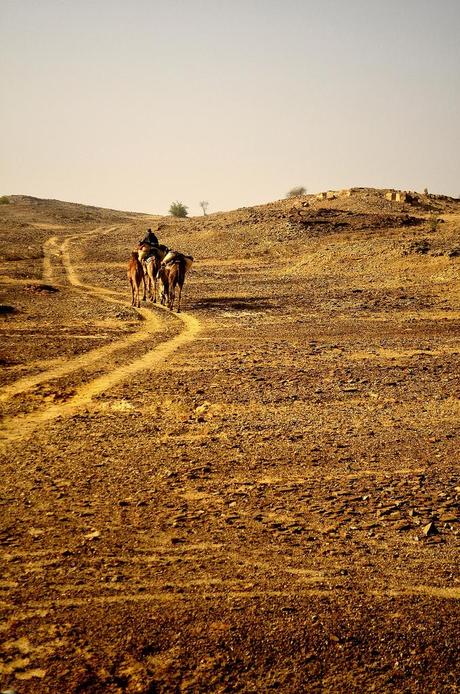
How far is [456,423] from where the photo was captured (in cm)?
845

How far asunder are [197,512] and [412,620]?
2.32m

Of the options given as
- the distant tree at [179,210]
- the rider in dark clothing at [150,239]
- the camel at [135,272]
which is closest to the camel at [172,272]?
the camel at [135,272]

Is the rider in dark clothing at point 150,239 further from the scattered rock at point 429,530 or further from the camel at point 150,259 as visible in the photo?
the scattered rock at point 429,530

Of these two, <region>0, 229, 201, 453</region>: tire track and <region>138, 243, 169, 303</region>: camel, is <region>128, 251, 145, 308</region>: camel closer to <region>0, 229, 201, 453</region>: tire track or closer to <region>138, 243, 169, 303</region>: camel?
<region>138, 243, 169, 303</region>: camel

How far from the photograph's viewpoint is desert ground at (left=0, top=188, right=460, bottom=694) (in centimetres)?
405

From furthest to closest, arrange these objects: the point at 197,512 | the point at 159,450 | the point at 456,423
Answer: the point at 456,423, the point at 159,450, the point at 197,512

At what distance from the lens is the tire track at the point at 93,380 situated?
8.50 m

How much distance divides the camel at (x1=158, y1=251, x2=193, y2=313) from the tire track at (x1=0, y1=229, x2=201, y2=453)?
1.17 meters

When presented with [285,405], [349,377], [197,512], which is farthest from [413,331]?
[197,512]

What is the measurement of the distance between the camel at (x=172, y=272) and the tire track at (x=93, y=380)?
117 centimetres

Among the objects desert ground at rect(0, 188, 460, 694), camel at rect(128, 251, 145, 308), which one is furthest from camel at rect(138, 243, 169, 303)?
desert ground at rect(0, 188, 460, 694)

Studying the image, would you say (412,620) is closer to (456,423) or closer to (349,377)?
(456,423)

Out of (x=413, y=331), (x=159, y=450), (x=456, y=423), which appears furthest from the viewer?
(x=413, y=331)

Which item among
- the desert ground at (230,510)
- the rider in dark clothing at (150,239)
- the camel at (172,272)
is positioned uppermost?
the rider in dark clothing at (150,239)
